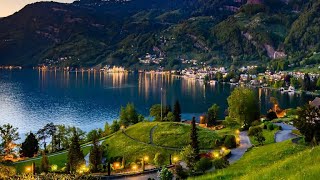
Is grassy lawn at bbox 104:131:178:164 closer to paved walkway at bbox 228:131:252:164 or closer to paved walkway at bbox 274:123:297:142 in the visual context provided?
paved walkway at bbox 228:131:252:164

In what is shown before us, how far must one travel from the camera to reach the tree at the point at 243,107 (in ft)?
323

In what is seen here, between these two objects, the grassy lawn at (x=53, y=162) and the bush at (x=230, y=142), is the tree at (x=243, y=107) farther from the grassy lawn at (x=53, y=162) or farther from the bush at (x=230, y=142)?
the grassy lawn at (x=53, y=162)

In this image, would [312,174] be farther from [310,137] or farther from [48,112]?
[48,112]

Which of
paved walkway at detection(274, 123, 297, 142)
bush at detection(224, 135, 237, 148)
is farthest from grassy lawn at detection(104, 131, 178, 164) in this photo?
paved walkway at detection(274, 123, 297, 142)

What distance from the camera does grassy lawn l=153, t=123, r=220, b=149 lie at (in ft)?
250

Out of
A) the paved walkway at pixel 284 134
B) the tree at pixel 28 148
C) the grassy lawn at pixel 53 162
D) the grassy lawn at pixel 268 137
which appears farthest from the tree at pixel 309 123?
the tree at pixel 28 148

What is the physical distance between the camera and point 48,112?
18050 centimetres

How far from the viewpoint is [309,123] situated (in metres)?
51.8

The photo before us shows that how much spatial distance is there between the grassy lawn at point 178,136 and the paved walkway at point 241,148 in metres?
5.34

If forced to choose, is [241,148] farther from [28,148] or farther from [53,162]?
[28,148]

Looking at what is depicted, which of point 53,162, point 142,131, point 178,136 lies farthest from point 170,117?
point 53,162

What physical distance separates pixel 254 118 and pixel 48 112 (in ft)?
359

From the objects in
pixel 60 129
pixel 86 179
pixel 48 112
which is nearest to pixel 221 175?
pixel 86 179

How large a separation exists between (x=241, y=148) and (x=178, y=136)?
49.6 feet
